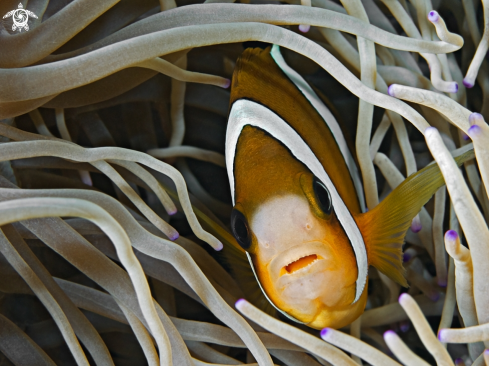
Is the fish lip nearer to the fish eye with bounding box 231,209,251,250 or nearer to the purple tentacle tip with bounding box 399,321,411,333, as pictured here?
the fish eye with bounding box 231,209,251,250

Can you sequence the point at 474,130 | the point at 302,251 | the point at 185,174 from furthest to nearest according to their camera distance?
the point at 185,174, the point at 302,251, the point at 474,130

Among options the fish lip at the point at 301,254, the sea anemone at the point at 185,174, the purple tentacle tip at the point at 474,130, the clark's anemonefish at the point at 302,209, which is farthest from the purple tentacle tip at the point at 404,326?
the purple tentacle tip at the point at 474,130

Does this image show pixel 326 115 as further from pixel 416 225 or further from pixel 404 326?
pixel 404 326

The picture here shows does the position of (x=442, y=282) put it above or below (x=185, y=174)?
below

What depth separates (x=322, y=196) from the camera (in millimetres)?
672

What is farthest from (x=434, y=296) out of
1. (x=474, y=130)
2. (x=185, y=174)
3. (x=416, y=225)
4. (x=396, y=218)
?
(x=185, y=174)

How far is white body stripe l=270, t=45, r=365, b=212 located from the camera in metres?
0.86

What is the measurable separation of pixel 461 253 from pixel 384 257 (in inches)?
8.5

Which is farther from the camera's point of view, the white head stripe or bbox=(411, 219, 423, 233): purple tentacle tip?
bbox=(411, 219, 423, 233): purple tentacle tip

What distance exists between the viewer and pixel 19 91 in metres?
0.60

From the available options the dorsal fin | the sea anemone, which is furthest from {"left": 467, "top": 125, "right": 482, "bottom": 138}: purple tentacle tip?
the dorsal fin

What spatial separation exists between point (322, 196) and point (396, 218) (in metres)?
0.12

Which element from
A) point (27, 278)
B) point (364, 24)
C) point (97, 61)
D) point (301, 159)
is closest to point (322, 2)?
point (364, 24)

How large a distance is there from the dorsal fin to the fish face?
0.23 feet
